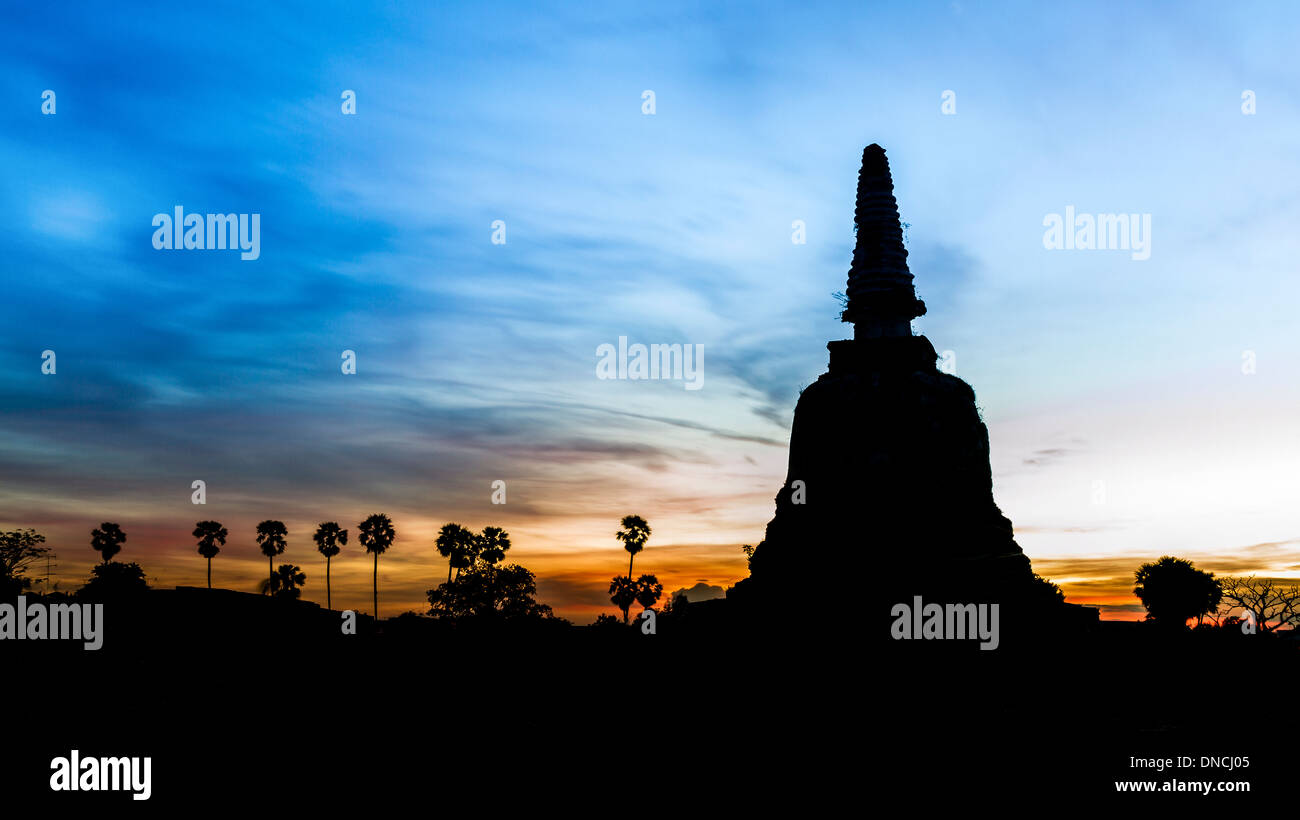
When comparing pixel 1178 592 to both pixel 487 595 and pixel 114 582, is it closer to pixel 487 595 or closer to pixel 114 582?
pixel 487 595

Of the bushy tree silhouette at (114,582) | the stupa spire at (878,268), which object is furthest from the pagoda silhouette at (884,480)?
the bushy tree silhouette at (114,582)

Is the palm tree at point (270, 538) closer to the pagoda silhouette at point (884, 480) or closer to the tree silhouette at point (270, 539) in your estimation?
the tree silhouette at point (270, 539)

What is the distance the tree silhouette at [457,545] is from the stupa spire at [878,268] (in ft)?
153

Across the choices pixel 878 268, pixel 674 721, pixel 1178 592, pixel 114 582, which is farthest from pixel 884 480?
pixel 114 582

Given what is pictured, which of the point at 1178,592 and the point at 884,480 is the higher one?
the point at 884,480

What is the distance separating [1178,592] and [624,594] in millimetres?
45113

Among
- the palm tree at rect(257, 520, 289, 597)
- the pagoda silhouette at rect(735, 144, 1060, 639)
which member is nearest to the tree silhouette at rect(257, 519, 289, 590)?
the palm tree at rect(257, 520, 289, 597)

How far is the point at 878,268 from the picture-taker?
143ft

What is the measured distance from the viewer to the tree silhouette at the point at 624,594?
267ft

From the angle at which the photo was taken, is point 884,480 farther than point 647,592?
No
